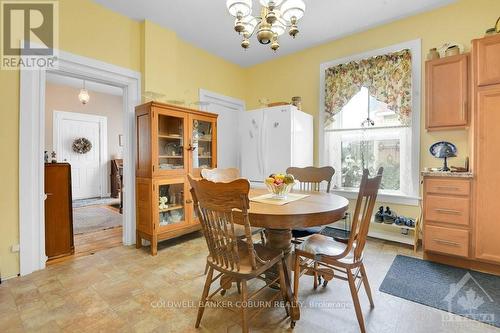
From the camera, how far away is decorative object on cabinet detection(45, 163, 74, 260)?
2.52m

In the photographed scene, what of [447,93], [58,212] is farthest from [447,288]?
A: [58,212]

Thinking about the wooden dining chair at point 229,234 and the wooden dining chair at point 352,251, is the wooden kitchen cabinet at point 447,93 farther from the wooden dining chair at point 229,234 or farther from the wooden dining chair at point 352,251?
the wooden dining chair at point 229,234

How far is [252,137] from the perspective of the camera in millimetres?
3666

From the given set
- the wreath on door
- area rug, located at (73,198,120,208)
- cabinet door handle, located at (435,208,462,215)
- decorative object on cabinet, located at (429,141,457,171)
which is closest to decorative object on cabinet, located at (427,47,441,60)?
decorative object on cabinet, located at (429,141,457,171)

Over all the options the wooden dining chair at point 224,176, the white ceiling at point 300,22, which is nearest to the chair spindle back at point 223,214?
the wooden dining chair at point 224,176

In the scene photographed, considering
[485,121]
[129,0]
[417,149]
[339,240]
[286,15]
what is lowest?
[339,240]

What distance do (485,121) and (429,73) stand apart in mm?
758

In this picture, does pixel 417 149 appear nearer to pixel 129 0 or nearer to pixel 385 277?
pixel 385 277

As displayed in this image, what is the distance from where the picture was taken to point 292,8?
5.91 feet

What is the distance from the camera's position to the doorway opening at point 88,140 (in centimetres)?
520

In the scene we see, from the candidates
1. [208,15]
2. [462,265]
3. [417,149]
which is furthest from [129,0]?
[462,265]

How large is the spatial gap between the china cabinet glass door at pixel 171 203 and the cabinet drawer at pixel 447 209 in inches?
110

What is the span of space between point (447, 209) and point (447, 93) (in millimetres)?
1226

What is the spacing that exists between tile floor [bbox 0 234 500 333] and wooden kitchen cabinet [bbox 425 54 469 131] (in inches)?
65.1
